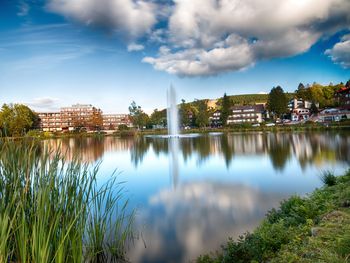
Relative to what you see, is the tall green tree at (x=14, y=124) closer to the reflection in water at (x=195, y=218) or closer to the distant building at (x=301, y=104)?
the reflection in water at (x=195, y=218)

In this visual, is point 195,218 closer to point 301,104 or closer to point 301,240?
point 301,240

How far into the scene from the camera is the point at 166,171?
19109 mm

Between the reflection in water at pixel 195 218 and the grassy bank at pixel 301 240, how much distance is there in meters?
1.00

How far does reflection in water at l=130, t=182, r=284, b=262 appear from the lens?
6781mm

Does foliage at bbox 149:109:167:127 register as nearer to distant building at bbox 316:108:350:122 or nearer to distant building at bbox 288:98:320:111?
distant building at bbox 288:98:320:111

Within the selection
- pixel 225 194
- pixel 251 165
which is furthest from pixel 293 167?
pixel 225 194

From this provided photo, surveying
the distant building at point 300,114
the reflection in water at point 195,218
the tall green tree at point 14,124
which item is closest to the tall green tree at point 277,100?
the distant building at point 300,114

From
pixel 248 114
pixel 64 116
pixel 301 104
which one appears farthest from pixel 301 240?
pixel 64 116

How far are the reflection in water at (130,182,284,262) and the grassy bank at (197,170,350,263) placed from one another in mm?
996

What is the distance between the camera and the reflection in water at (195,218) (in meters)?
6.78

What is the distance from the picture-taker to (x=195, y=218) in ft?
A: 29.9

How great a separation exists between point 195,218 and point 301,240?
14.3 feet

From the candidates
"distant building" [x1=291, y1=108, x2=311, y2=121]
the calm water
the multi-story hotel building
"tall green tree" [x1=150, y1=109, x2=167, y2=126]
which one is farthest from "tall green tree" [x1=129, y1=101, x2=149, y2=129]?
the calm water

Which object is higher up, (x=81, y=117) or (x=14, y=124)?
(x=81, y=117)
